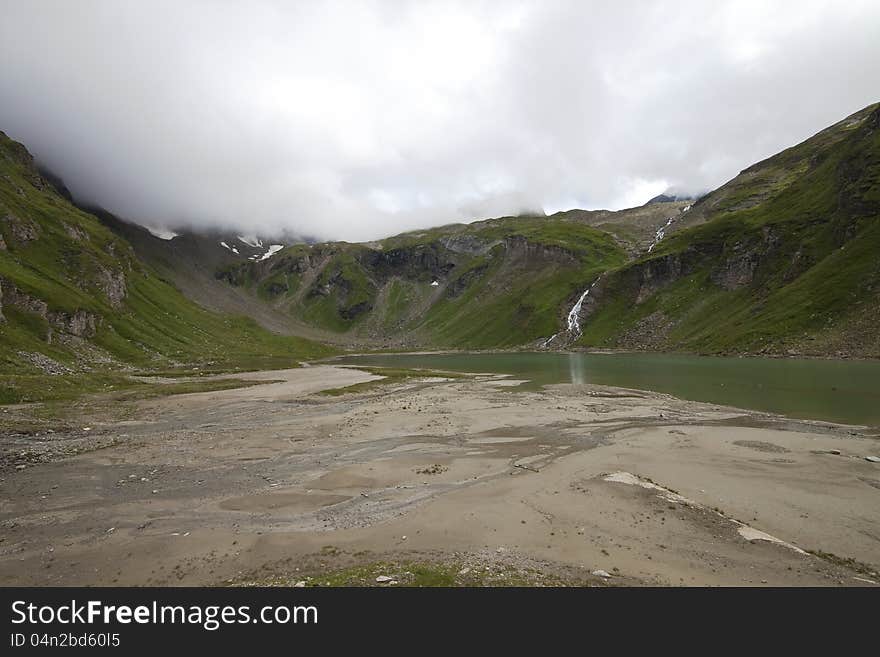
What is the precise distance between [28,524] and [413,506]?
1550 cm

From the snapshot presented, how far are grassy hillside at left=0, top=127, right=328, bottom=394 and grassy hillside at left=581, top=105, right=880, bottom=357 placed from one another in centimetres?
12397

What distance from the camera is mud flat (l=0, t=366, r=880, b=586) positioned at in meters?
14.4

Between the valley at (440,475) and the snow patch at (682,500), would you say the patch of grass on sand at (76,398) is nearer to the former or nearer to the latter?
the valley at (440,475)

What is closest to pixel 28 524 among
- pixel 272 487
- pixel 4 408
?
pixel 272 487

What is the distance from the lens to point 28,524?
18250 mm

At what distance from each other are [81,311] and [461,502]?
118884 mm

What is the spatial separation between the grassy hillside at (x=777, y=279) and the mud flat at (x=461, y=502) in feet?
277

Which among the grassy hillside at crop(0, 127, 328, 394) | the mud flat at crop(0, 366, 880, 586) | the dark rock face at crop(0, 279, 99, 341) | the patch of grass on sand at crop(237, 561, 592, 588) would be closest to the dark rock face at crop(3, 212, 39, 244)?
the grassy hillside at crop(0, 127, 328, 394)

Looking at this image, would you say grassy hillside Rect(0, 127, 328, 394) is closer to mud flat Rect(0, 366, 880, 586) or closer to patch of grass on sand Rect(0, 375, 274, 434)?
patch of grass on sand Rect(0, 375, 274, 434)

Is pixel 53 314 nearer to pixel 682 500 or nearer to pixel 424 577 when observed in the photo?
pixel 424 577

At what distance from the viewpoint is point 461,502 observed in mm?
20359
